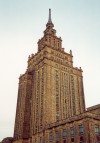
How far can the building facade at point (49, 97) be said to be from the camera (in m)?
68.0

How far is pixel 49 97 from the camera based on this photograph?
78.4 metres

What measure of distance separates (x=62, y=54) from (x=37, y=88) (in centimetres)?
1978

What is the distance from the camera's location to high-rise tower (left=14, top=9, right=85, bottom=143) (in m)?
77.8

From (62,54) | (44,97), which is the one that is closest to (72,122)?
(44,97)

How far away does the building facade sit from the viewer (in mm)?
68000

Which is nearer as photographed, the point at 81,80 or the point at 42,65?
the point at 42,65

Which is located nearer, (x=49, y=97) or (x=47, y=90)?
(x=49, y=97)

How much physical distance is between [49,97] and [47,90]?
9.10 ft

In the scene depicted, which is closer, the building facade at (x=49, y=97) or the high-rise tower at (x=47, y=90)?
the building facade at (x=49, y=97)

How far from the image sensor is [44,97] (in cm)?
7775

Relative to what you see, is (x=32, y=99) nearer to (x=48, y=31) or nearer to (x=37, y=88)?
(x=37, y=88)

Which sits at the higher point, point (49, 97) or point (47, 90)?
point (47, 90)

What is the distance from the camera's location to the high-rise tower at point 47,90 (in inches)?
3063

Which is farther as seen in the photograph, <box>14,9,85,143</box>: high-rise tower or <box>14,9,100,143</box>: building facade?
<box>14,9,85,143</box>: high-rise tower
